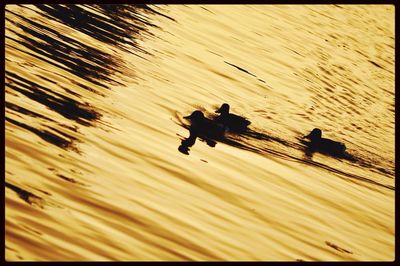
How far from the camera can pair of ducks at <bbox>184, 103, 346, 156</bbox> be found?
37.6ft

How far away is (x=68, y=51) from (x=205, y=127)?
12.2 feet

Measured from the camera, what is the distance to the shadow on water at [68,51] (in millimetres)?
8695

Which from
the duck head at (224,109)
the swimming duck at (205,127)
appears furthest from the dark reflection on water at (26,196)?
the duck head at (224,109)

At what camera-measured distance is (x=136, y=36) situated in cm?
1625

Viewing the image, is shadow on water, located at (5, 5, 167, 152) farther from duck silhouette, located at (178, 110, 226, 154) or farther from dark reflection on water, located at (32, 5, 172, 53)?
duck silhouette, located at (178, 110, 226, 154)

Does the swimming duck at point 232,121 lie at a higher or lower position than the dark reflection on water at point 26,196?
higher

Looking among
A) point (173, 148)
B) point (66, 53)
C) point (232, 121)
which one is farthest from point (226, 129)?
point (66, 53)

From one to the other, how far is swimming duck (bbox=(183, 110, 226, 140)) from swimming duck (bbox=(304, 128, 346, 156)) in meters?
2.11

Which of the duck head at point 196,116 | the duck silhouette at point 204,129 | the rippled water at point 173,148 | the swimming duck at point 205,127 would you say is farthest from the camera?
the duck head at point 196,116

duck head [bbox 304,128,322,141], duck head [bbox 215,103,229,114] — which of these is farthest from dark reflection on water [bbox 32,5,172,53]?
duck head [bbox 304,128,322,141]

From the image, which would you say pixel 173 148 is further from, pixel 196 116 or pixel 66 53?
Answer: pixel 66 53

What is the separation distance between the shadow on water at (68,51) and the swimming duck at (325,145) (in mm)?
4517

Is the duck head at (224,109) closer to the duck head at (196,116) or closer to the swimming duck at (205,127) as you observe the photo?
the swimming duck at (205,127)
